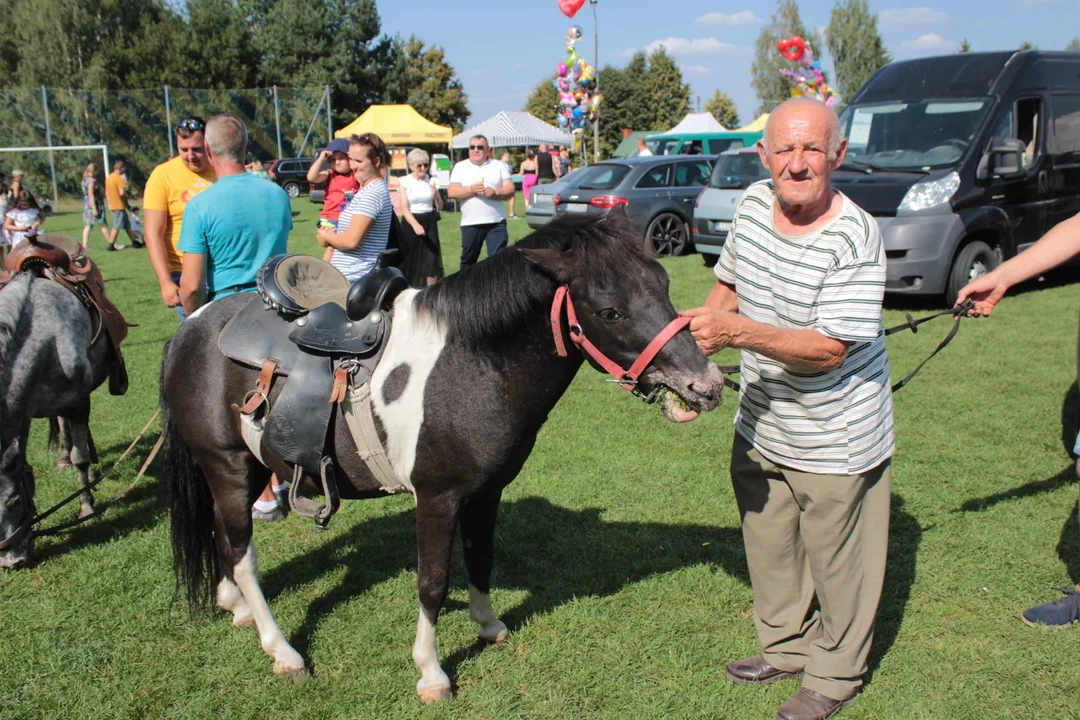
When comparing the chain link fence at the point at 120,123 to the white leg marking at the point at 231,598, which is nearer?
the white leg marking at the point at 231,598

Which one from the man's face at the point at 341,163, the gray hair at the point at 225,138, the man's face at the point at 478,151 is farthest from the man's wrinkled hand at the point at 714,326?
the man's face at the point at 478,151

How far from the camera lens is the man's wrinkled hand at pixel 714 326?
2.21 meters

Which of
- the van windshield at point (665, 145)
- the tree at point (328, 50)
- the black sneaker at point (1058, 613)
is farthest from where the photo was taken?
the tree at point (328, 50)

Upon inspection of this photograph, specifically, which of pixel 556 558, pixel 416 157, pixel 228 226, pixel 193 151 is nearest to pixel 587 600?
pixel 556 558

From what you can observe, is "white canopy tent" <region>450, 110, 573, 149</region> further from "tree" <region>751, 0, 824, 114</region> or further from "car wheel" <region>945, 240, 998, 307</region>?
"tree" <region>751, 0, 824, 114</region>

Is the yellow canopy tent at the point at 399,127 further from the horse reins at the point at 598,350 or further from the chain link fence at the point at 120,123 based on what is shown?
the horse reins at the point at 598,350

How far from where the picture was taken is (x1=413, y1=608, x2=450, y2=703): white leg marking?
2.90 m

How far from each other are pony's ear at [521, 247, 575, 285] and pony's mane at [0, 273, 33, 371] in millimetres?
3063

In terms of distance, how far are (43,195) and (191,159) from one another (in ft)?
87.9

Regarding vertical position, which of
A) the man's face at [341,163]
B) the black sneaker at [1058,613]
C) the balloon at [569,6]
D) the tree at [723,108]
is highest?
the tree at [723,108]

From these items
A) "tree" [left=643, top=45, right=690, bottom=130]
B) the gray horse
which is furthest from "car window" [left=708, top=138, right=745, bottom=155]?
"tree" [left=643, top=45, right=690, bottom=130]

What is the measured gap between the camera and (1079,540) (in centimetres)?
388

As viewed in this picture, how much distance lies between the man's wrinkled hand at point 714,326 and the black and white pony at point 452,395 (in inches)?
2.0

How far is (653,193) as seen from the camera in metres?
13.7
